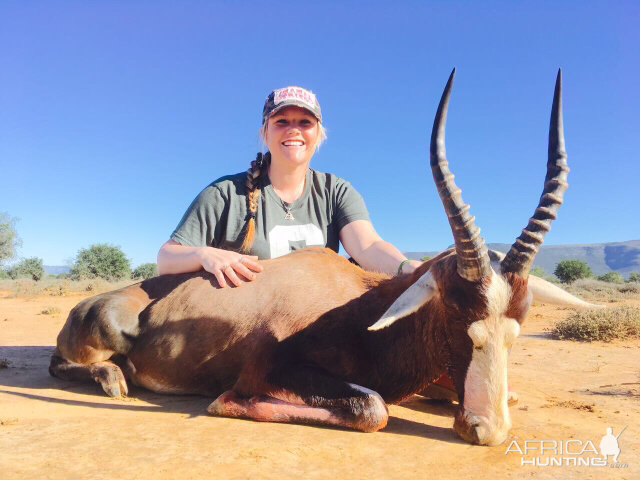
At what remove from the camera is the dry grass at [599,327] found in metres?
9.38

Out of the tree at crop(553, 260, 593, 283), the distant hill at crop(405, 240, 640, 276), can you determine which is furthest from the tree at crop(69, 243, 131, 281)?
the distant hill at crop(405, 240, 640, 276)

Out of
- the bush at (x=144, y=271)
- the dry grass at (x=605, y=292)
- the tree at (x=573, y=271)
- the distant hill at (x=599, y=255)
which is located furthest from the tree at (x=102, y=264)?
the distant hill at (x=599, y=255)

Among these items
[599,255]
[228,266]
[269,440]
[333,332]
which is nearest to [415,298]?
[333,332]

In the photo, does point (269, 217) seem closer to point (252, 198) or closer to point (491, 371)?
point (252, 198)

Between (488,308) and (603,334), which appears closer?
(488,308)

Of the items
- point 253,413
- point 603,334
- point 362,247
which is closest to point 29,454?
point 253,413

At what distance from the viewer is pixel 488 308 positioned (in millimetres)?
3275

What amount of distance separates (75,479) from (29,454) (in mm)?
620

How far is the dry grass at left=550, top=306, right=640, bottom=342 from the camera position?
9.38 m

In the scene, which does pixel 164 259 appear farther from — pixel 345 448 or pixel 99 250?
pixel 99 250

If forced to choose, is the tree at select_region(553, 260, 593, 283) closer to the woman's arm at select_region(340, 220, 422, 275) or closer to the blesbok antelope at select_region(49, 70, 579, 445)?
the woman's arm at select_region(340, 220, 422, 275)

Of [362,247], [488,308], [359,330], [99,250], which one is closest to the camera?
[488,308]

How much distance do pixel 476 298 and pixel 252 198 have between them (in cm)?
308

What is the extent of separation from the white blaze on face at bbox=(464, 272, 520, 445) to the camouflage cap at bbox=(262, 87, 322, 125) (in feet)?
10.7
